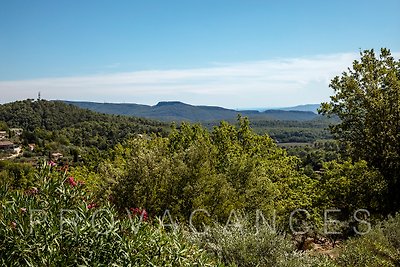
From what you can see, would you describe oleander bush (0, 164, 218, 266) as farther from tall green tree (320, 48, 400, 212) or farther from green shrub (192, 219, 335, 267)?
tall green tree (320, 48, 400, 212)

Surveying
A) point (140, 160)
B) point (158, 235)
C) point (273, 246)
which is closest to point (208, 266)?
point (158, 235)

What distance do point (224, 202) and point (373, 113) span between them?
9.76m

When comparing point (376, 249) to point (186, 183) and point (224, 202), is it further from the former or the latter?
point (186, 183)

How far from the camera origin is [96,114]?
109 m

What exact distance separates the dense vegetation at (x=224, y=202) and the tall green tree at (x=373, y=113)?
55 millimetres

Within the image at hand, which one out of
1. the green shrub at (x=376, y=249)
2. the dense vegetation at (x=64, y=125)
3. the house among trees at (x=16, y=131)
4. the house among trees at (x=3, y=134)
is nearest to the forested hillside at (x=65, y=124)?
the dense vegetation at (x=64, y=125)

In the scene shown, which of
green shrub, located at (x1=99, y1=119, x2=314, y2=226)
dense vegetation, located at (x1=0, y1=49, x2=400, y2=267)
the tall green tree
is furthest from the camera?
the tall green tree

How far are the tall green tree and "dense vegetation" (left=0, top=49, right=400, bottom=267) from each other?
55mm

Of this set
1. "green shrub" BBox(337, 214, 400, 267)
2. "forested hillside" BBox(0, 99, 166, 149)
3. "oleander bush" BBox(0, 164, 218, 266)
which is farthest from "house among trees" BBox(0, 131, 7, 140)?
"oleander bush" BBox(0, 164, 218, 266)

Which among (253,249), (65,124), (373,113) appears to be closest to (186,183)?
(253,249)

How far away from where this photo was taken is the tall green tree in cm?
1866

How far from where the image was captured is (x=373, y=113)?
61.9 ft

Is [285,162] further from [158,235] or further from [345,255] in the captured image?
[158,235]

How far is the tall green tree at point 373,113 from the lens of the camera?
1866 centimetres
